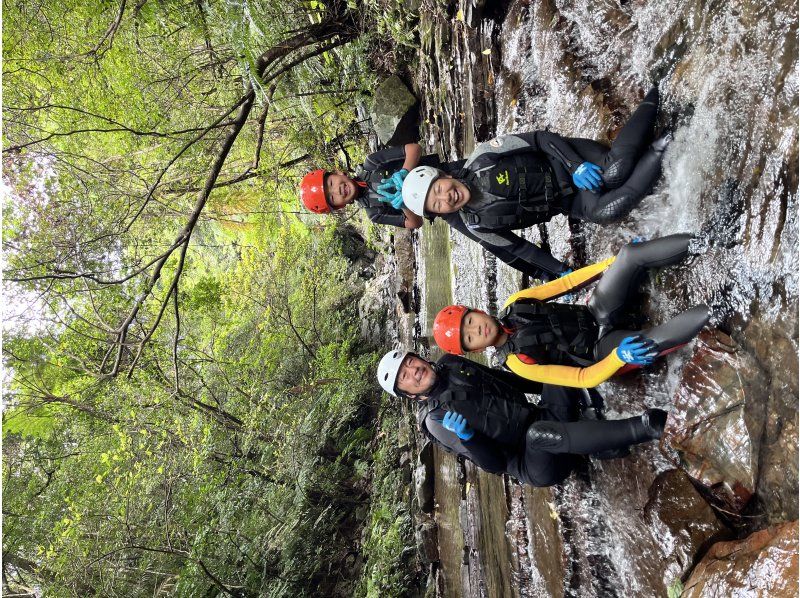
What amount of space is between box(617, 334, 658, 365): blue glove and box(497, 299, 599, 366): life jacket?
0.62m

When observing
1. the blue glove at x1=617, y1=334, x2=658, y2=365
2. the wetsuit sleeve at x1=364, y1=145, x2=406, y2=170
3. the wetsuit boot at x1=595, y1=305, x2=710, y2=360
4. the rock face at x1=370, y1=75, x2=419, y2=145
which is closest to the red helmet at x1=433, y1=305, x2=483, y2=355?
the blue glove at x1=617, y1=334, x2=658, y2=365

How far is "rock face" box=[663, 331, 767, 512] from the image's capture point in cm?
277

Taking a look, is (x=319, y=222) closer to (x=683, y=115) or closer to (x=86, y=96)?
(x=86, y=96)

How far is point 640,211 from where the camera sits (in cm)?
392

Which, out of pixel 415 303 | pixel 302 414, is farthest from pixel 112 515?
pixel 415 303

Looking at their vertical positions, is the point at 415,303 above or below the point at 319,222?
below

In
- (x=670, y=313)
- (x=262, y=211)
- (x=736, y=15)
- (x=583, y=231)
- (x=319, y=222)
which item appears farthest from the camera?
(x=319, y=222)

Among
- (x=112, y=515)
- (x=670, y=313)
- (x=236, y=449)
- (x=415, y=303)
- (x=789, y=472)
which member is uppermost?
(x=415, y=303)

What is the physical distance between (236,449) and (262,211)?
4.99 metres

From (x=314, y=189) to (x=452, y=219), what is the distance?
57.1 inches

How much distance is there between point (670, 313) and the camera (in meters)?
3.59

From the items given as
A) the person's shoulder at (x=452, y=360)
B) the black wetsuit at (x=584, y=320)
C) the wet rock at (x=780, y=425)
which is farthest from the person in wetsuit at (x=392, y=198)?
the wet rock at (x=780, y=425)

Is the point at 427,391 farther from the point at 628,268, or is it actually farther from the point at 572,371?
the point at 628,268

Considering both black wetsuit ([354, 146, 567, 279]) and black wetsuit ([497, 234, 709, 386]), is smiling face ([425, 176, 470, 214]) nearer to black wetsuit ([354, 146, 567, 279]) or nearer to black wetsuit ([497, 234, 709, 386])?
black wetsuit ([354, 146, 567, 279])
